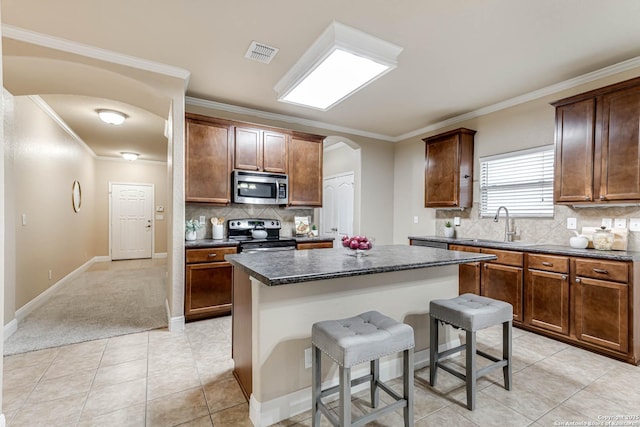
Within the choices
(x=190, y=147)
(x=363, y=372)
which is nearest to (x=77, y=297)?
(x=190, y=147)

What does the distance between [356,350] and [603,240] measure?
2.95 metres

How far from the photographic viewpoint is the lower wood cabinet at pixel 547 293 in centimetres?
284

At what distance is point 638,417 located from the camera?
1.83 m

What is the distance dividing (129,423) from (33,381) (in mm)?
1067

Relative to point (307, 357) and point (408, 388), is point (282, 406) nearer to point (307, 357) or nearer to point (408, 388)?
point (307, 357)

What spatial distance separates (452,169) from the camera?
4.26 meters

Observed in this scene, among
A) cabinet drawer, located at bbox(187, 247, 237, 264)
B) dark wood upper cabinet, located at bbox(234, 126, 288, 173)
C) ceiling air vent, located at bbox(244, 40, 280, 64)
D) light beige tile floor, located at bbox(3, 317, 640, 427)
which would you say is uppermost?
ceiling air vent, located at bbox(244, 40, 280, 64)

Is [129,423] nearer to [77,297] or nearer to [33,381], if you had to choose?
[33,381]

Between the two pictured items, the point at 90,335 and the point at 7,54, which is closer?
the point at 7,54

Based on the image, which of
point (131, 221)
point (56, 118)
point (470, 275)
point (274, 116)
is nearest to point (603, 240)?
point (470, 275)

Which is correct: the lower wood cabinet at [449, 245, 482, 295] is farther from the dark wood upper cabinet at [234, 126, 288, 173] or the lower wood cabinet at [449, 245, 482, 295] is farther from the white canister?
the white canister

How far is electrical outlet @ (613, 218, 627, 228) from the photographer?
9.60 feet

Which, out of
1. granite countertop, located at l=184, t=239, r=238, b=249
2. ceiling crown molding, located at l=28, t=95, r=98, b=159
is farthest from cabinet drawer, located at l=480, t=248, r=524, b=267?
ceiling crown molding, located at l=28, t=95, r=98, b=159

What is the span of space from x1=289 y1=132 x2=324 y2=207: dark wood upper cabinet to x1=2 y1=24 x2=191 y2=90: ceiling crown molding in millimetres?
1710
